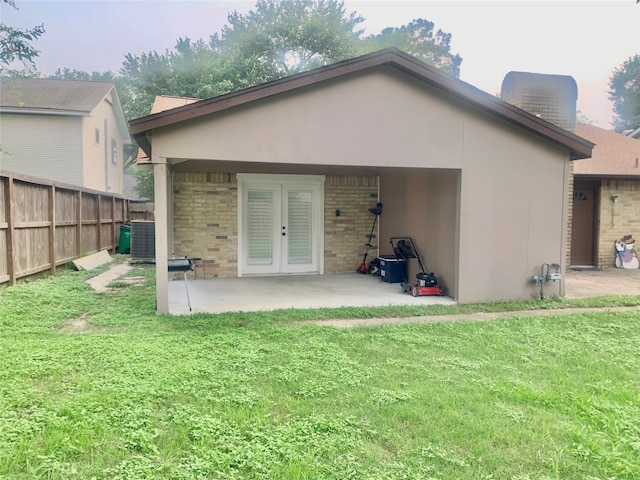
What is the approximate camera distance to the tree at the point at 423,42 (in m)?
37.8

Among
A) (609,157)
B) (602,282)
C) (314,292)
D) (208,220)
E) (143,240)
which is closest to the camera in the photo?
(314,292)

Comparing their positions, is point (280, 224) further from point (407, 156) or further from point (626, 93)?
point (626, 93)

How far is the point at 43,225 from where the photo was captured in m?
8.88

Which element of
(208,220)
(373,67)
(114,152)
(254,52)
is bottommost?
(208,220)

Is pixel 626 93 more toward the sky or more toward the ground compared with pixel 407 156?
more toward the sky

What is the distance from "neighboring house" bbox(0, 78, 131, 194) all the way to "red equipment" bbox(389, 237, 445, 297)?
44.1 feet

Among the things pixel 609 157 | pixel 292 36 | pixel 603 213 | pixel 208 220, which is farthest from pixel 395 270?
pixel 292 36

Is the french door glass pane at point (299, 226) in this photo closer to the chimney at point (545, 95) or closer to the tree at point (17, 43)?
the chimney at point (545, 95)

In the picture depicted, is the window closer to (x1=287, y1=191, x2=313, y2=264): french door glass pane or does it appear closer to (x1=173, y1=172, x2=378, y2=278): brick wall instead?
(x1=173, y1=172, x2=378, y2=278): brick wall

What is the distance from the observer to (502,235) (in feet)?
24.0

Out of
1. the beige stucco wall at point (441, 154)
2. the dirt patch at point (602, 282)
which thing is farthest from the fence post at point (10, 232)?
the dirt patch at point (602, 282)

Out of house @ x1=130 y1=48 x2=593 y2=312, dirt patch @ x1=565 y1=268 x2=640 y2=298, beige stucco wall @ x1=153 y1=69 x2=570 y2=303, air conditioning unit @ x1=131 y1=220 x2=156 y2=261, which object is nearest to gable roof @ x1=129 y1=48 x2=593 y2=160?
house @ x1=130 y1=48 x2=593 y2=312

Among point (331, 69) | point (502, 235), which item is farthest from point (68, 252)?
point (502, 235)

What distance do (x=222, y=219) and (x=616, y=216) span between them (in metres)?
10.5
